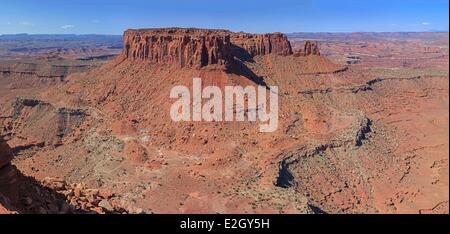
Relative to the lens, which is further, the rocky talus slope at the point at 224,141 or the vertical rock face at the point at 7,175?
the rocky talus slope at the point at 224,141

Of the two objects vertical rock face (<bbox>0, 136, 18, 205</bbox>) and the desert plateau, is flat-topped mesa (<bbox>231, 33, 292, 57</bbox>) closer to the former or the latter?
the desert plateau

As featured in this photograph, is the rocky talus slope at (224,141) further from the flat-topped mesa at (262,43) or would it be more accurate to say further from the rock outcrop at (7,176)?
the rock outcrop at (7,176)

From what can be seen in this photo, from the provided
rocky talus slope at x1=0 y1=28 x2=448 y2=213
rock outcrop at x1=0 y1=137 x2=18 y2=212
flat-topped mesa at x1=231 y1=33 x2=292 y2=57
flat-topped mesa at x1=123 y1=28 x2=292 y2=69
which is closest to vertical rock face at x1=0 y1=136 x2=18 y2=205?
rock outcrop at x1=0 y1=137 x2=18 y2=212

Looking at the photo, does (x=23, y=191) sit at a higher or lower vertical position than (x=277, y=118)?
higher

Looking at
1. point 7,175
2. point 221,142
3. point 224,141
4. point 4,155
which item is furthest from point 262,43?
point 7,175

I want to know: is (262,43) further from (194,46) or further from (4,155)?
(4,155)

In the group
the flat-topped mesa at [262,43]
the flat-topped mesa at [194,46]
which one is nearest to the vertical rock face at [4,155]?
the flat-topped mesa at [194,46]
